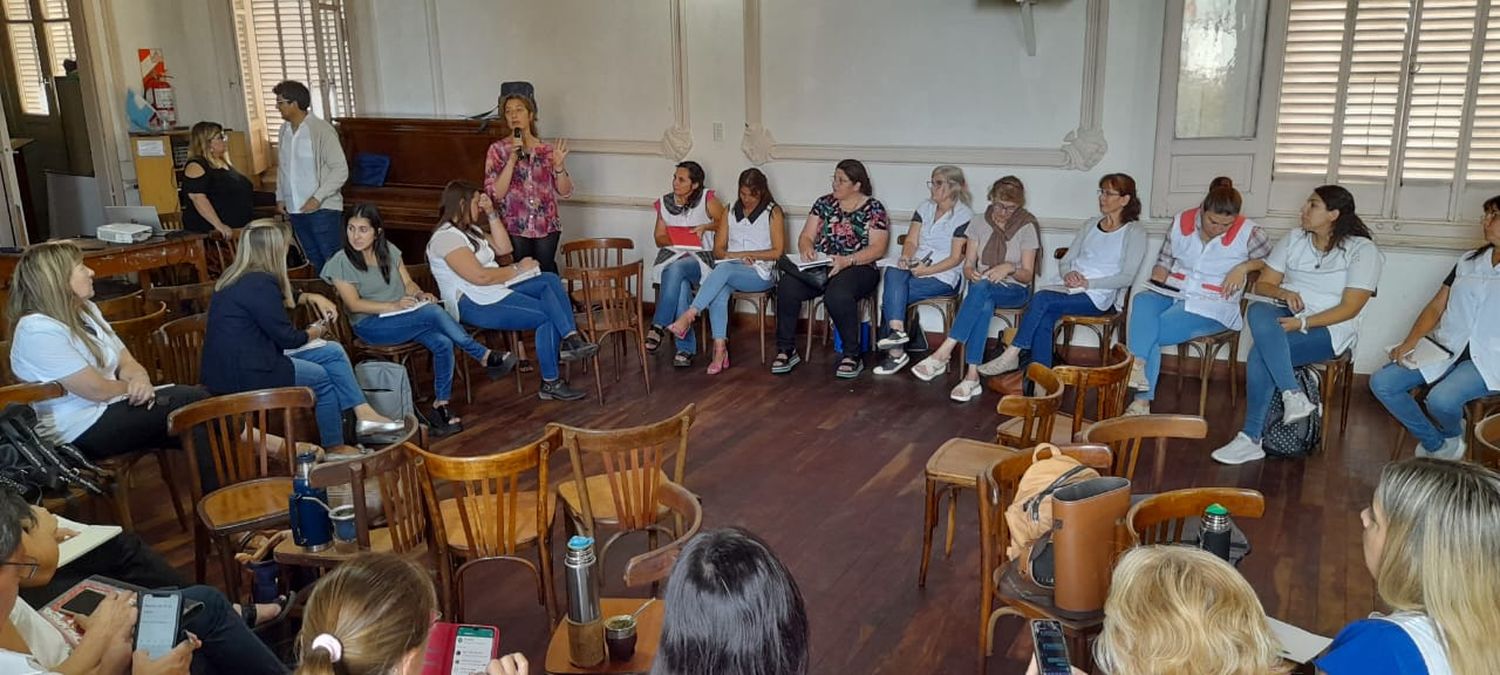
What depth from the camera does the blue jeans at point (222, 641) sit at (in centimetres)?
251

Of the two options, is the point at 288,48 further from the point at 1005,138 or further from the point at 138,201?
the point at 1005,138

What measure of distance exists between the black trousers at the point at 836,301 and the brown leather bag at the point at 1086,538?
3391 millimetres

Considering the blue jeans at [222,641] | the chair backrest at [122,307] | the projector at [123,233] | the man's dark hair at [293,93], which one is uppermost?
the man's dark hair at [293,93]

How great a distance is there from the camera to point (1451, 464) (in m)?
1.88

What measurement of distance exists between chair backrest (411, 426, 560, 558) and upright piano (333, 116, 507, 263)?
4067mm

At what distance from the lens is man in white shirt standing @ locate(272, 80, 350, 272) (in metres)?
6.34

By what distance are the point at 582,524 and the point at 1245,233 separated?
348cm

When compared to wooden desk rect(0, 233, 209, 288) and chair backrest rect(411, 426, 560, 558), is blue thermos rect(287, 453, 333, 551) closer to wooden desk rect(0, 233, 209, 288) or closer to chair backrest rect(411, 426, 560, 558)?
chair backrest rect(411, 426, 560, 558)

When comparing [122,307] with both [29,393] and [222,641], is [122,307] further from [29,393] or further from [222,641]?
[222,641]

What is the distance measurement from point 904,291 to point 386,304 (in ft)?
8.74

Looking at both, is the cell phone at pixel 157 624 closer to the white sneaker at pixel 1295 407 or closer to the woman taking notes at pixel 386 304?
the woman taking notes at pixel 386 304

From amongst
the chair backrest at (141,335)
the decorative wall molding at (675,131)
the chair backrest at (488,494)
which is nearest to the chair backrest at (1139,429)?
the chair backrest at (488,494)

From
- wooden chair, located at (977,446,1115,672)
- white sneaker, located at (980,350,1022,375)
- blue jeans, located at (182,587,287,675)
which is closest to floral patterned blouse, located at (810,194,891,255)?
white sneaker, located at (980,350,1022,375)

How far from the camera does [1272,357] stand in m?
4.61
